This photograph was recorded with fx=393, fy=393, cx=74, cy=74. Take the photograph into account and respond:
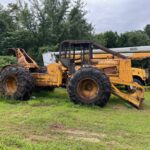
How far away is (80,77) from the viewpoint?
41.2 feet

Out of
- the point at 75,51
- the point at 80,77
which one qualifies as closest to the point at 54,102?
the point at 80,77

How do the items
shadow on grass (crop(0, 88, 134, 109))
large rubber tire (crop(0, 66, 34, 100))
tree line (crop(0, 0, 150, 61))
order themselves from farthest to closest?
tree line (crop(0, 0, 150, 61))
large rubber tire (crop(0, 66, 34, 100))
shadow on grass (crop(0, 88, 134, 109))

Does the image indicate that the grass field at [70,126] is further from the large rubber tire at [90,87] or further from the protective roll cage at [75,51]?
the protective roll cage at [75,51]

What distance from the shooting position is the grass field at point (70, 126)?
688 centimetres

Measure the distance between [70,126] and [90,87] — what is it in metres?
4.19

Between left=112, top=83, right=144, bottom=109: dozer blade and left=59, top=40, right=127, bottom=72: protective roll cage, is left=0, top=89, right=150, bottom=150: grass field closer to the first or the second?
left=112, top=83, right=144, bottom=109: dozer blade

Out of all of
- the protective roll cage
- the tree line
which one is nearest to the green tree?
the tree line

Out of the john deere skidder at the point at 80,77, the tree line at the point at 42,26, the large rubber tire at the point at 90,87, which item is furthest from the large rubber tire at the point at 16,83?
the tree line at the point at 42,26

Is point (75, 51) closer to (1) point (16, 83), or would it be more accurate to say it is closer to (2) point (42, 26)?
(1) point (16, 83)

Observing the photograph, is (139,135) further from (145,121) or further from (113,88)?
(113,88)

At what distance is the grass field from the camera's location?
6875mm

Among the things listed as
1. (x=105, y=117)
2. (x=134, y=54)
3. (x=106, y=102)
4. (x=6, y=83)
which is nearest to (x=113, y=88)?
(x=106, y=102)

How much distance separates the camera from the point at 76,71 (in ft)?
42.8

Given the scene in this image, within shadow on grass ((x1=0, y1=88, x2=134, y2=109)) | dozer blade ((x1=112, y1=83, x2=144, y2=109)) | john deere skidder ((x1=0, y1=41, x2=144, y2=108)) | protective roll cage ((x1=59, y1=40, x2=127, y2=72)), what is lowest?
shadow on grass ((x1=0, y1=88, x2=134, y2=109))
